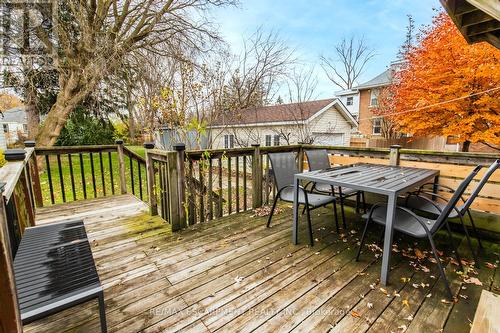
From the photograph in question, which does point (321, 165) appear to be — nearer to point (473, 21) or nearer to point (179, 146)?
point (179, 146)

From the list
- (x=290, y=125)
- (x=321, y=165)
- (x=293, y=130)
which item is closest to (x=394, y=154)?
(x=321, y=165)

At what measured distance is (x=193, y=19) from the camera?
7.76 meters

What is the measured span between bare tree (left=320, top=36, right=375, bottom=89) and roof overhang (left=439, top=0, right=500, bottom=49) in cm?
1637

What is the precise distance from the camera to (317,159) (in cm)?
385

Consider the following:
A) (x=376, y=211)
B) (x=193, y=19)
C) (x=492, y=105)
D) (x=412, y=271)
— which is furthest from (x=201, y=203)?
(x=492, y=105)

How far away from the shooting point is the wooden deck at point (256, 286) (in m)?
1.69

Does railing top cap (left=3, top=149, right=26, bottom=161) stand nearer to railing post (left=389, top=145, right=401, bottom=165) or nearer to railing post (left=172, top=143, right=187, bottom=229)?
railing post (left=172, top=143, right=187, bottom=229)

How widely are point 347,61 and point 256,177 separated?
19.4 metres

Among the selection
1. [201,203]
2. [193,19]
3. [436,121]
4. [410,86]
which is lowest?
[201,203]

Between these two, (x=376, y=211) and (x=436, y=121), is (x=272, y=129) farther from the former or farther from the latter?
(x=376, y=211)

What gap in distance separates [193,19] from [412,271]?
27.9 ft

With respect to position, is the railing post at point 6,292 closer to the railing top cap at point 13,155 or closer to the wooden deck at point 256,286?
the wooden deck at point 256,286

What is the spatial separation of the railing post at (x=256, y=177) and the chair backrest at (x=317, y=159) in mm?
761

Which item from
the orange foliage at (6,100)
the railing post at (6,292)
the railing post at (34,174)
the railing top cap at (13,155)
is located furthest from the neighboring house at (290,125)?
the orange foliage at (6,100)
